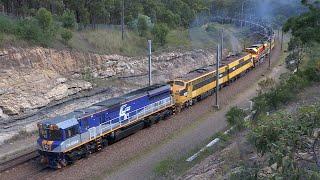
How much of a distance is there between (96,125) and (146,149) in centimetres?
337

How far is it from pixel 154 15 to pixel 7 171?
45.6 meters

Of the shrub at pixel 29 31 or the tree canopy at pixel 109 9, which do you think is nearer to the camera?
the shrub at pixel 29 31

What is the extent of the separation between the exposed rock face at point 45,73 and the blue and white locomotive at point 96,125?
5.66 meters

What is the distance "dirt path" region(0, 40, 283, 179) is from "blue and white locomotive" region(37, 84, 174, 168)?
1.91ft

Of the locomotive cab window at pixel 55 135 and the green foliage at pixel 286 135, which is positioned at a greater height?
the green foliage at pixel 286 135

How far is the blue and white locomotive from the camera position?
74.9 ft

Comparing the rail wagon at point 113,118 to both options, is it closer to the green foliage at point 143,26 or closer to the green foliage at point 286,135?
the green foliage at point 143,26

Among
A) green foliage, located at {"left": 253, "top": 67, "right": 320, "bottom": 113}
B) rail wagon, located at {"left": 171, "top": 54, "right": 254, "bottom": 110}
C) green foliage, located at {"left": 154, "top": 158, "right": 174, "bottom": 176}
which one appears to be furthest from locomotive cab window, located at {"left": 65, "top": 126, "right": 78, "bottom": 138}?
rail wagon, located at {"left": 171, "top": 54, "right": 254, "bottom": 110}

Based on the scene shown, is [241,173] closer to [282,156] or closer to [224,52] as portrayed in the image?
[282,156]

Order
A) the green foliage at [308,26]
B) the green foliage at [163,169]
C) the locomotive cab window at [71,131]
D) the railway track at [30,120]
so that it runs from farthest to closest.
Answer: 1. the green foliage at [308,26]
2. the railway track at [30,120]
3. the locomotive cab window at [71,131]
4. the green foliage at [163,169]

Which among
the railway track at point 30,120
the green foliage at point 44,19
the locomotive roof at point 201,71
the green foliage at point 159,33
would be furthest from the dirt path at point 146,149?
the green foliage at point 159,33

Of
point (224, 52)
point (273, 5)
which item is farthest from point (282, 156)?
point (273, 5)

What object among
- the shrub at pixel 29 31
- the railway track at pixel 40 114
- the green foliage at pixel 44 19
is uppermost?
the green foliage at pixel 44 19

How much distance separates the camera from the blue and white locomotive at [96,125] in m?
22.8
